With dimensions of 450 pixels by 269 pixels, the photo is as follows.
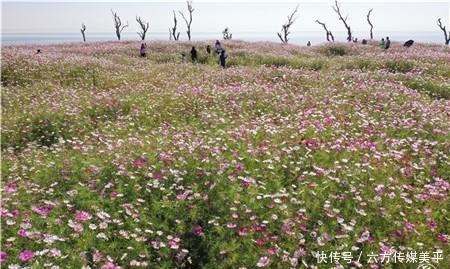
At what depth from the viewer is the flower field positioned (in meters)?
6.24

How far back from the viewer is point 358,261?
20.0ft

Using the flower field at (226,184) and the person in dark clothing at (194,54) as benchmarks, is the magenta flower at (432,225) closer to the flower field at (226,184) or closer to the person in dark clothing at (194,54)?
the flower field at (226,184)

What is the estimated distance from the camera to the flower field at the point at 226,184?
20.5 feet

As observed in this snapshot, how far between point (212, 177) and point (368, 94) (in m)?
9.99

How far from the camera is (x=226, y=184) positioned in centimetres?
774

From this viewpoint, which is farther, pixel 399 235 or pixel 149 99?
pixel 149 99

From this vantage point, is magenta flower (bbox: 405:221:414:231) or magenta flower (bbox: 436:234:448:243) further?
magenta flower (bbox: 405:221:414:231)

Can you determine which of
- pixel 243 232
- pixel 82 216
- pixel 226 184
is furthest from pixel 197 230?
pixel 82 216

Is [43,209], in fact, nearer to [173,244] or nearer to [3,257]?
[3,257]

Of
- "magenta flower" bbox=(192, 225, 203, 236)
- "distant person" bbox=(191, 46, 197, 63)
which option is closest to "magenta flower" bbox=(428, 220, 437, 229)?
"magenta flower" bbox=(192, 225, 203, 236)

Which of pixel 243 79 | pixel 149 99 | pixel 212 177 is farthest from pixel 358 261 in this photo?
pixel 243 79

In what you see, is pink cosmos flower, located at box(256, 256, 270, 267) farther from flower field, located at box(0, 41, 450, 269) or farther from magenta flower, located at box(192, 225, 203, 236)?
magenta flower, located at box(192, 225, 203, 236)

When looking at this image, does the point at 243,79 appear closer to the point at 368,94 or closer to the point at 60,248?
the point at 368,94

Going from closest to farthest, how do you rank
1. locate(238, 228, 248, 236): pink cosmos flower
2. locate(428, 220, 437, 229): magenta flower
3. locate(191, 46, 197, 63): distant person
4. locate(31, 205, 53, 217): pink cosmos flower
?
locate(238, 228, 248, 236): pink cosmos flower → locate(31, 205, 53, 217): pink cosmos flower → locate(428, 220, 437, 229): magenta flower → locate(191, 46, 197, 63): distant person
